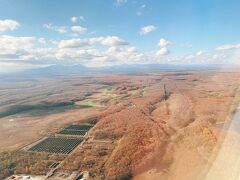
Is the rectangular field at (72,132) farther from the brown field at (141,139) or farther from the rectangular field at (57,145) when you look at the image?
the rectangular field at (57,145)

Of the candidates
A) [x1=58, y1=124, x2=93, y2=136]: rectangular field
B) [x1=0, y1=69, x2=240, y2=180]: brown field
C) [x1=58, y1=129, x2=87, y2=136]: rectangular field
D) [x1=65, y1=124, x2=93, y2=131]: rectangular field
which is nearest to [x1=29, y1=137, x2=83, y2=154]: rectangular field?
[x1=0, y1=69, x2=240, y2=180]: brown field

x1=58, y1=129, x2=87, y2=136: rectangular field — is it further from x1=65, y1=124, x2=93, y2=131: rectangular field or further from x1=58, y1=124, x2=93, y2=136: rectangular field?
x1=65, y1=124, x2=93, y2=131: rectangular field

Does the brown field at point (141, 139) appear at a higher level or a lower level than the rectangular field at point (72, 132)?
higher

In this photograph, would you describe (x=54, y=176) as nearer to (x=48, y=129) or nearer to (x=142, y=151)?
(x=142, y=151)

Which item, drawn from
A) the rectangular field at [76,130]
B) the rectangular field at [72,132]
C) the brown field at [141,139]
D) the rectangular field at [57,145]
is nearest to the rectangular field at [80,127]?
the rectangular field at [76,130]

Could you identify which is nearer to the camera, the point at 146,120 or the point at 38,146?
the point at 38,146

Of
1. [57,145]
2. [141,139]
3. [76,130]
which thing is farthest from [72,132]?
[141,139]

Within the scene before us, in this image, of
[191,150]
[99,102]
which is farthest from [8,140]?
[99,102]

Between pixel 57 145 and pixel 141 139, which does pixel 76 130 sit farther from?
pixel 141 139
